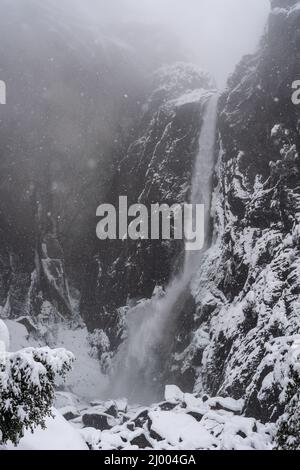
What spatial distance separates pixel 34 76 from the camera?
144 ft

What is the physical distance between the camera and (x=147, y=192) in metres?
36.7

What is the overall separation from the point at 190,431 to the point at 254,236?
14.5m

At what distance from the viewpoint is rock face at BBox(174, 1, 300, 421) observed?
22.2 meters

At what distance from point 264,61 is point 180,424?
25.4m

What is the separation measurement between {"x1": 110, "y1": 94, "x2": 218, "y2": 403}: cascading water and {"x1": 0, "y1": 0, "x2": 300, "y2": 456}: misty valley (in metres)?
0.10

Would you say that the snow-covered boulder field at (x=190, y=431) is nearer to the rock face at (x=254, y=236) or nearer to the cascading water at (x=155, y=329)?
the rock face at (x=254, y=236)

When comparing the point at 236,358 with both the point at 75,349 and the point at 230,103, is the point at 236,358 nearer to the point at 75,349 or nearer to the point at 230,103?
the point at 75,349

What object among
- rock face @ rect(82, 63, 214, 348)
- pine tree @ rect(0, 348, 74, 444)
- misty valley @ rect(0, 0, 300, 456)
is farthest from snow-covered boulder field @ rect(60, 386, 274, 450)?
rock face @ rect(82, 63, 214, 348)

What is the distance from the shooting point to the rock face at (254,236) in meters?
Answer: 22.2

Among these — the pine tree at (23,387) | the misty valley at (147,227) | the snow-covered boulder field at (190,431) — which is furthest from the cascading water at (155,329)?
the pine tree at (23,387)

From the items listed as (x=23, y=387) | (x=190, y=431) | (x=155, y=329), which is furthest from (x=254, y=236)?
(x=23, y=387)

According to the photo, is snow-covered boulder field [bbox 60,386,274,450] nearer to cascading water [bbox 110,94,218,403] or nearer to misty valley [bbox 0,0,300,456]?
misty valley [bbox 0,0,300,456]

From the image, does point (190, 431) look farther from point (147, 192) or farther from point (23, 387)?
point (147, 192)

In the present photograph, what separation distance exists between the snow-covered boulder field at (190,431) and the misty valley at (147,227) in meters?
0.08
